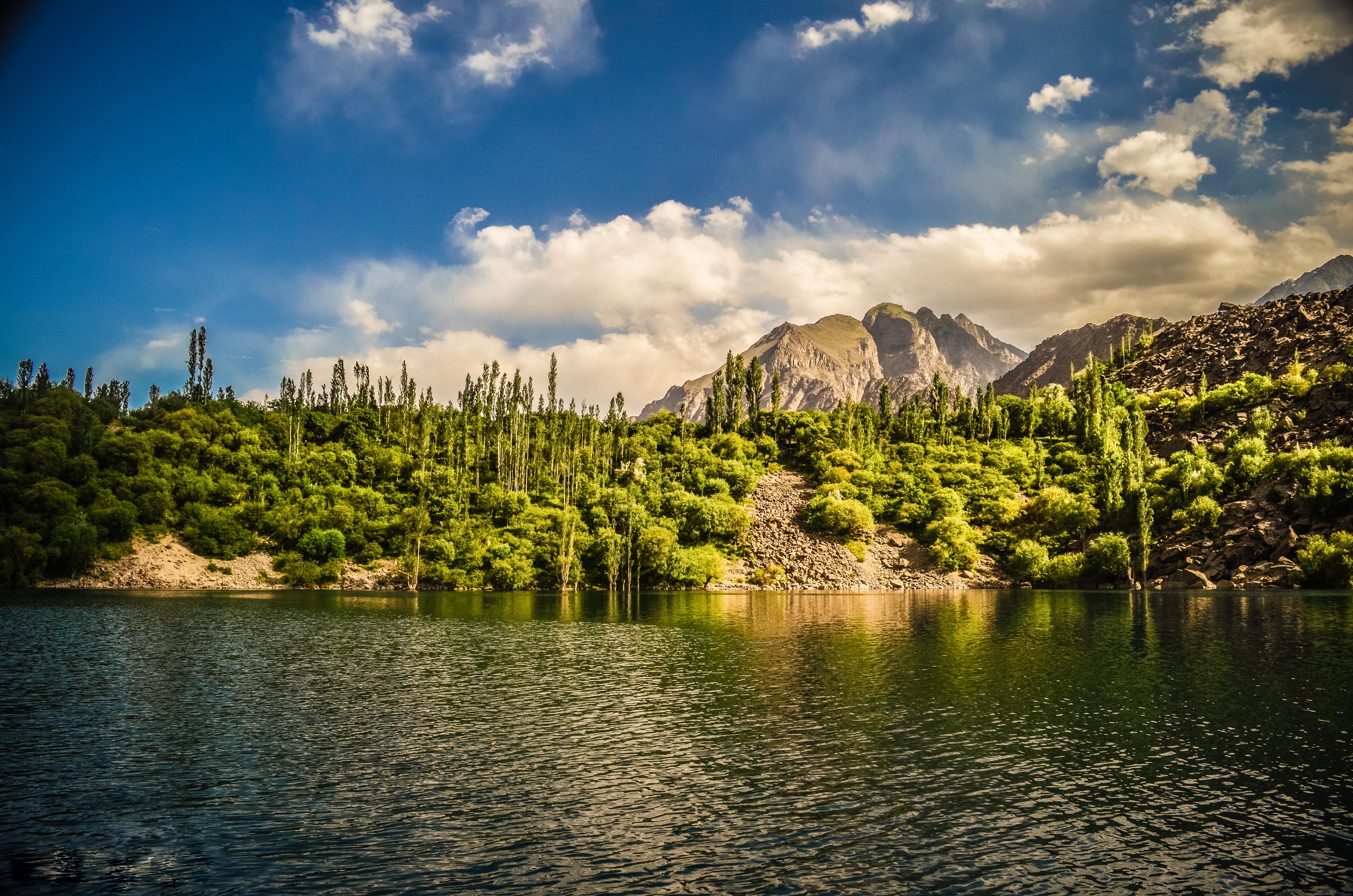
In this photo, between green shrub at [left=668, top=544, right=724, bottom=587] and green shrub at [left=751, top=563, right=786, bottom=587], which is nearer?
green shrub at [left=668, top=544, right=724, bottom=587]

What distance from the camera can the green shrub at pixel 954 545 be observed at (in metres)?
114

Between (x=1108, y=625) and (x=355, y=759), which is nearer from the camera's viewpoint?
(x=355, y=759)

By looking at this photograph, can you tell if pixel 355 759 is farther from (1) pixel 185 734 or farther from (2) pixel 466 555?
(2) pixel 466 555

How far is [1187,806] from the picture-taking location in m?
17.5

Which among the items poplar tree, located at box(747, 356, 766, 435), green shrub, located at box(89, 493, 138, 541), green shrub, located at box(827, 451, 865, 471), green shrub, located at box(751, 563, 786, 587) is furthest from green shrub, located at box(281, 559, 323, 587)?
poplar tree, located at box(747, 356, 766, 435)

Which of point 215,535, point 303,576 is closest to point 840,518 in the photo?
point 303,576

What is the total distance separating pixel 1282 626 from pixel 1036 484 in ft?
287

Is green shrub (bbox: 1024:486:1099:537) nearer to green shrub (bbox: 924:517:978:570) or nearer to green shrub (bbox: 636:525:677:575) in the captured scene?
green shrub (bbox: 924:517:978:570)

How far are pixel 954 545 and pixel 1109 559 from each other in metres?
21.3

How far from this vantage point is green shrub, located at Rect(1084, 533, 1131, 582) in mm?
101562

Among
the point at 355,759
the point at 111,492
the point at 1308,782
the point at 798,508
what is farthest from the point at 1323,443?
the point at 111,492

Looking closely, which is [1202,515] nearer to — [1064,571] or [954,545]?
[1064,571]

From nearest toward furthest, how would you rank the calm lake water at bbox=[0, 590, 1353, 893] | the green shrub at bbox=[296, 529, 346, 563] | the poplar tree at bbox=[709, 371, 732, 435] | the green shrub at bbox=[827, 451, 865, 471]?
the calm lake water at bbox=[0, 590, 1353, 893] < the green shrub at bbox=[296, 529, 346, 563] < the green shrub at bbox=[827, 451, 865, 471] < the poplar tree at bbox=[709, 371, 732, 435]

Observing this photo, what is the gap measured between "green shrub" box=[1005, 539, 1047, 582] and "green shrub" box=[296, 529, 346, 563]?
99170 mm
